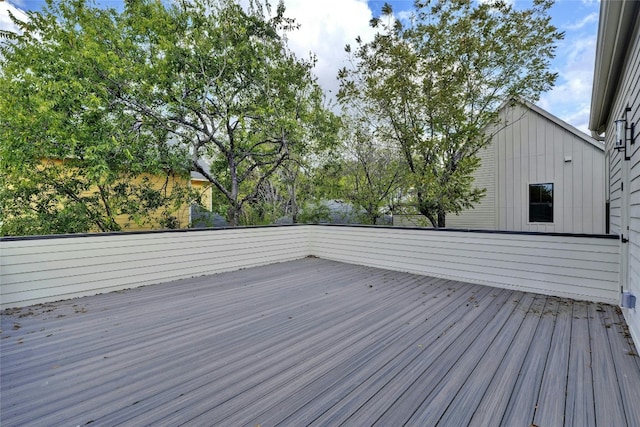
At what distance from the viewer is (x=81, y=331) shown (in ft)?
8.80

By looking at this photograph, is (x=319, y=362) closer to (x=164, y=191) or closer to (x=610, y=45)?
(x=610, y=45)

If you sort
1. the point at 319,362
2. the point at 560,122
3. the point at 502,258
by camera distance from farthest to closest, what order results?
1. the point at 560,122
2. the point at 502,258
3. the point at 319,362

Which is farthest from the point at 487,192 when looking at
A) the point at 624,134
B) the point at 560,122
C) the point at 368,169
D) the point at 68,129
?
the point at 68,129

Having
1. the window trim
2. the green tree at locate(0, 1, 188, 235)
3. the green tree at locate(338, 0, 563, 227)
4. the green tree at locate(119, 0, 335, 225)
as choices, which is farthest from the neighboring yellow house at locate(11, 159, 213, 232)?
the window trim

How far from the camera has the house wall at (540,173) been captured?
7055 millimetres

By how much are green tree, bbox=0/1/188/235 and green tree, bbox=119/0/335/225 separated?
0.48 metres

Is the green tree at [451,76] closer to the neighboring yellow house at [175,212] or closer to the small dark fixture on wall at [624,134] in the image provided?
the small dark fixture on wall at [624,134]

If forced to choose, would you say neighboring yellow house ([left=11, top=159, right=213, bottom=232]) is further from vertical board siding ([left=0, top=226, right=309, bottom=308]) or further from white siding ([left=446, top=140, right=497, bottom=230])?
white siding ([left=446, top=140, right=497, bottom=230])

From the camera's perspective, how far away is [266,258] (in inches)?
228

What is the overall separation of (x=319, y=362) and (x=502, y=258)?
344 centimetres

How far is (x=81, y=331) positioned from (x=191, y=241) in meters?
2.22

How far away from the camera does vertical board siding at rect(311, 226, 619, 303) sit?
11.3 feet

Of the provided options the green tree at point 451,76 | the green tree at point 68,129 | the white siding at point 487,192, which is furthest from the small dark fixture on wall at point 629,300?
the green tree at point 68,129

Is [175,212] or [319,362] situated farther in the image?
[175,212]
